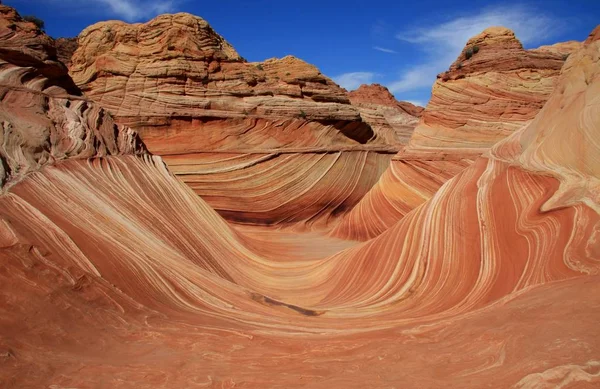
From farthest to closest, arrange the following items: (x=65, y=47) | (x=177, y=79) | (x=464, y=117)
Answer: (x=65, y=47) < (x=177, y=79) < (x=464, y=117)

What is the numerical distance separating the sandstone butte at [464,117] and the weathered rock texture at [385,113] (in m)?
6.43

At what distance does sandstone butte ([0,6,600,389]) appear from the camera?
2723 mm

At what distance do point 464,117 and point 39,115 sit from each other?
9082 millimetres

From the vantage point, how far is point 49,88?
809 centimetres

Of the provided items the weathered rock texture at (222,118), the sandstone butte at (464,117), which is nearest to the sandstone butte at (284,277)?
the sandstone butte at (464,117)

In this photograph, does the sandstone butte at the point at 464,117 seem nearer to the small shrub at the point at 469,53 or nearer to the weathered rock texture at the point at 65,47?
the small shrub at the point at 469,53

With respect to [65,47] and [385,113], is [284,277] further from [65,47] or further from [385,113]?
[385,113]

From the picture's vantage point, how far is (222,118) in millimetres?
14594

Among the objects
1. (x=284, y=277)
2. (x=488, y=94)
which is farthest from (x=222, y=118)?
(x=284, y=277)

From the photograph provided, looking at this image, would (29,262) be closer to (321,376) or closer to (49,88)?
(321,376)

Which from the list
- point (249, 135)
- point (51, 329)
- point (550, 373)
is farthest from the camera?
point (249, 135)

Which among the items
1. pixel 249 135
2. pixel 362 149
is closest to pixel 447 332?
pixel 249 135

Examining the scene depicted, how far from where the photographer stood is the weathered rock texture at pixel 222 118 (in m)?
14.2

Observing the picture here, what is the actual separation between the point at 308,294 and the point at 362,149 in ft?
32.9
